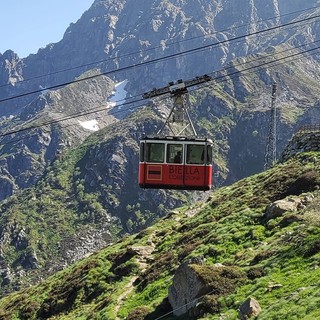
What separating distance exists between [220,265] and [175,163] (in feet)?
31.6

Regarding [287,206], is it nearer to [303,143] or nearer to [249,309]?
[249,309]

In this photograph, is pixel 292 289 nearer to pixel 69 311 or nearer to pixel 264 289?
pixel 264 289

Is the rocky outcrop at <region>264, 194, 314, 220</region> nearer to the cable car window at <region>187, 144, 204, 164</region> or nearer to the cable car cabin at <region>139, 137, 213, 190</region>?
the cable car cabin at <region>139, 137, 213, 190</region>

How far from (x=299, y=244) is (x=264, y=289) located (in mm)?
6208

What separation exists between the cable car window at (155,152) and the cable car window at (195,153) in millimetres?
1749

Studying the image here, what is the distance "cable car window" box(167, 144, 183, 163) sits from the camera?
111ft

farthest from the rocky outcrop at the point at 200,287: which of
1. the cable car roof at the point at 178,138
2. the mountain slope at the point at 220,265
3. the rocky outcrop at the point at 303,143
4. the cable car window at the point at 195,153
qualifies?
the rocky outcrop at the point at 303,143

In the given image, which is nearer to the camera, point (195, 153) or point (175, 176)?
point (195, 153)

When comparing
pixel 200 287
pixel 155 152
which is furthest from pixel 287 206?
pixel 155 152

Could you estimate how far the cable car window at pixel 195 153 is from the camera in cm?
3381

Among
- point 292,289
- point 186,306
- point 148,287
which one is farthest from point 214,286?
point 148,287

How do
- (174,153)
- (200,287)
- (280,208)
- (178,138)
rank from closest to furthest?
(178,138) < (174,153) < (200,287) < (280,208)

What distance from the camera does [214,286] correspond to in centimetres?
3553

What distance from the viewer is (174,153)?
112ft
